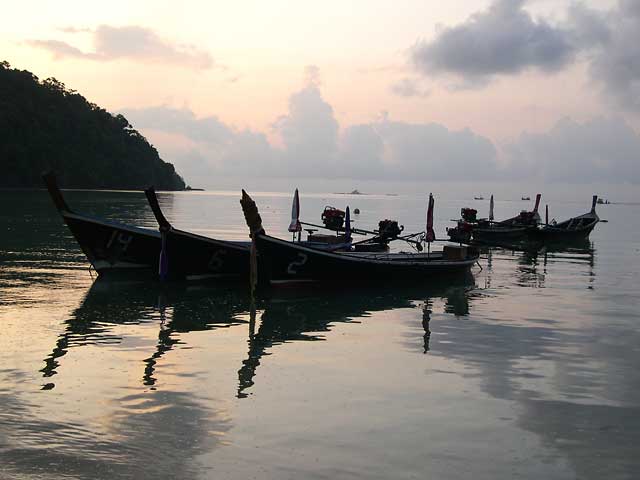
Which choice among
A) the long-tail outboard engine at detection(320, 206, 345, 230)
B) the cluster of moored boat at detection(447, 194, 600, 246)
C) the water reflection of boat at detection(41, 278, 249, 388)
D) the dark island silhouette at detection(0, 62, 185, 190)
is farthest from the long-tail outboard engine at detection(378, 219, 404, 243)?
the dark island silhouette at detection(0, 62, 185, 190)

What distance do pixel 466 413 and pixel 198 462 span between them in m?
4.32

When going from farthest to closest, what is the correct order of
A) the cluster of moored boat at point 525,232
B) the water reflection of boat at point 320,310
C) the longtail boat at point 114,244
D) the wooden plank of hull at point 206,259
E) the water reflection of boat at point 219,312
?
the cluster of moored boat at point 525,232 < the longtail boat at point 114,244 < the wooden plank of hull at point 206,259 < the water reflection of boat at point 320,310 < the water reflection of boat at point 219,312

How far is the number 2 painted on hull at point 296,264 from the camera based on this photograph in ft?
78.5

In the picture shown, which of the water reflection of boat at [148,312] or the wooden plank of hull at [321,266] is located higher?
the wooden plank of hull at [321,266]

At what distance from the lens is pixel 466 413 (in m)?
10.9

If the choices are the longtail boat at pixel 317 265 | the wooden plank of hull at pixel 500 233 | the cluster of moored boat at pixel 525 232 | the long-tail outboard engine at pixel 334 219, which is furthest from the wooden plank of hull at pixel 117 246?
the wooden plank of hull at pixel 500 233

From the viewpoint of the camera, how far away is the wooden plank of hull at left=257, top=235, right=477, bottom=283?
2358cm

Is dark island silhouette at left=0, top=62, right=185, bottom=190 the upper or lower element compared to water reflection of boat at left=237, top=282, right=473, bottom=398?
upper

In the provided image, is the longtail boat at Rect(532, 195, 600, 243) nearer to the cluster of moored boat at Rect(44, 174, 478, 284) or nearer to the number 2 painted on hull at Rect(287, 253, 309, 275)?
the cluster of moored boat at Rect(44, 174, 478, 284)

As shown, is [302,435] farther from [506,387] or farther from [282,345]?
[282,345]

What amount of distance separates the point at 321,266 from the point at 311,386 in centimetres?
1222

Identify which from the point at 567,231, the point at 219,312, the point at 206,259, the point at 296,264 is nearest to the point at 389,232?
the point at 296,264

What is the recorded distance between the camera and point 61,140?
15312 cm

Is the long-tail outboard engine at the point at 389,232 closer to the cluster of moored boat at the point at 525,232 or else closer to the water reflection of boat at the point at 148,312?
the water reflection of boat at the point at 148,312
